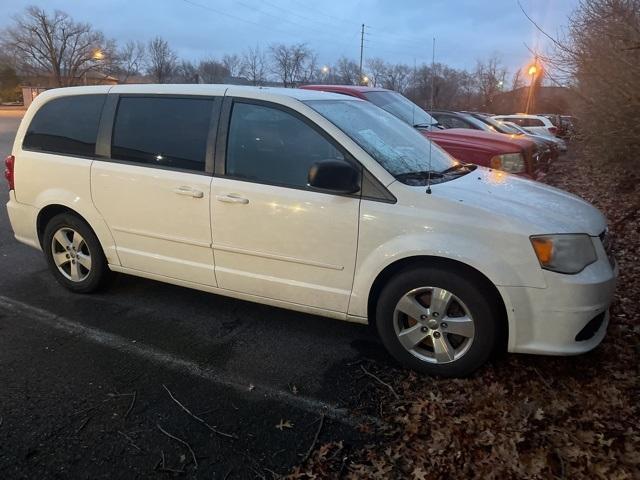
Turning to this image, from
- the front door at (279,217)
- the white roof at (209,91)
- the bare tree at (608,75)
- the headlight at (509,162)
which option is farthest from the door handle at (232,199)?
the bare tree at (608,75)

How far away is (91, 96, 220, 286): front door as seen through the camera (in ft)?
12.7

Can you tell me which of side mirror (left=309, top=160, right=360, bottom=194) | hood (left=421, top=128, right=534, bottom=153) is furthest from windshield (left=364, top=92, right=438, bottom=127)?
side mirror (left=309, top=160, right=360, bottom=194)

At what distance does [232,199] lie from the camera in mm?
3682

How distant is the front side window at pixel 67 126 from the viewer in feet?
14.4

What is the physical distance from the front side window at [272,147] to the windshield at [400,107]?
392 cm

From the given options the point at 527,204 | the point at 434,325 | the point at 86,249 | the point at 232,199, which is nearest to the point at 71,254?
the point at 86,249

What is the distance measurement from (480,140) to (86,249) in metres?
4.90

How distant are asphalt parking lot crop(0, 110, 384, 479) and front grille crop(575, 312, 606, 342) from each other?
48.3 inches

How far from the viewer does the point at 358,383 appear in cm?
332

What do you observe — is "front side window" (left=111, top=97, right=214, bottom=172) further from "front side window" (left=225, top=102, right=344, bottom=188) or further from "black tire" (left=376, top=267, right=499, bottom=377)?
"black tire" (left=376, top=267, right=499, bottom=377)

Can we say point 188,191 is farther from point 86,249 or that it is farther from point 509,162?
point 509,162

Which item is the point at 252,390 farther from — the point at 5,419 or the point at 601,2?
the point at 601,2

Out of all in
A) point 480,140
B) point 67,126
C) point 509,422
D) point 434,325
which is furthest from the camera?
point 480,140

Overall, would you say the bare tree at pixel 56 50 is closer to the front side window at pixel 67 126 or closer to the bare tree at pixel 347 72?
the bare tree at pixel 347 72
